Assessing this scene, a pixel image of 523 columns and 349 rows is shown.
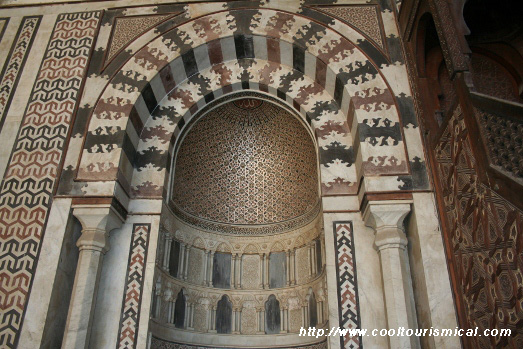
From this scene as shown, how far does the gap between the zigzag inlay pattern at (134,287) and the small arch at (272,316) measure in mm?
2146

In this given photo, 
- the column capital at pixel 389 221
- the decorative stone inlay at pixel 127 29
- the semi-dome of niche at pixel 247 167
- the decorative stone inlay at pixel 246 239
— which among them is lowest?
the column capital at pixel 389 221

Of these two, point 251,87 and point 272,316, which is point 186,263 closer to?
point 272,316

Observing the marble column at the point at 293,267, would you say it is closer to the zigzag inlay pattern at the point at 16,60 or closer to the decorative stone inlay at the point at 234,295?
the decorative stone inlay at the point at 234,295

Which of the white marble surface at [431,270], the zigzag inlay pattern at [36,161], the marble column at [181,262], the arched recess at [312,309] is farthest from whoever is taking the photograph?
the marble column at [181,262]

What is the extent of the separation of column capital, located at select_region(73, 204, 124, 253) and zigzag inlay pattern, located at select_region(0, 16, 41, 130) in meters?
1.64

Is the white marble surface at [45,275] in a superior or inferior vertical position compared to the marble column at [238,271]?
inferior

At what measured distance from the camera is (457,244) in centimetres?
386

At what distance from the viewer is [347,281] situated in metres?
4.41

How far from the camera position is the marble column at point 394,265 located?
394cm

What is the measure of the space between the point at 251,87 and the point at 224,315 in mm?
3134

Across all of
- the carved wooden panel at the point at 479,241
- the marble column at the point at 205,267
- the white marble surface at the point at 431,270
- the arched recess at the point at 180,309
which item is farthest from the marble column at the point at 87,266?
the carved wooden panel at the point at 479,241

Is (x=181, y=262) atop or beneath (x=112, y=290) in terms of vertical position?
atop

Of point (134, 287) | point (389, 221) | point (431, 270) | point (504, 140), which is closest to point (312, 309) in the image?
point (389, 221)

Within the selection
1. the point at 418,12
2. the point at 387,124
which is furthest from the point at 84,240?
the point at 418,12
